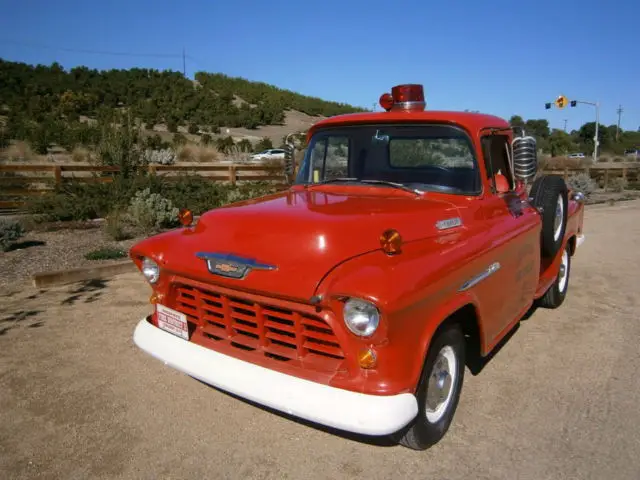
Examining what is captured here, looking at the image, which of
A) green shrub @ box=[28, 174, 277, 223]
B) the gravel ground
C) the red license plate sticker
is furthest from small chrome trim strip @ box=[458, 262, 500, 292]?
green shrub @ box=[28, 174, 277, 223]

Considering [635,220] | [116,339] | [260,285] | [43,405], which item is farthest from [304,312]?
[635,220]

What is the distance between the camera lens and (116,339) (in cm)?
Answer: 439

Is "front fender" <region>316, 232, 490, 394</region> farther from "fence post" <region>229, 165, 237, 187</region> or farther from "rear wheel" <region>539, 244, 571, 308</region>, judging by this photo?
"fence post" <region>229, 165, 237, 187</region>

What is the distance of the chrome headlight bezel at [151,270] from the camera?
3.14 meters

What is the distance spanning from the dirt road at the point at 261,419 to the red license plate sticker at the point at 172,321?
575 millimetres

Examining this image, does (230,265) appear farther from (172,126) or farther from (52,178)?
(172,126)

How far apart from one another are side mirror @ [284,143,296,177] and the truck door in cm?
163

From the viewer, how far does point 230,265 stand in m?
2.71

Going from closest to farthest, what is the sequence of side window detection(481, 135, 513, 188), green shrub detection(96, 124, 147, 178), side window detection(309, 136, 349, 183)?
1. side window detection(481, 135, 513, 188)
2. side window detection(309, 136, 349, 183)
3. green shrub detection(96, 124, 147, 178)

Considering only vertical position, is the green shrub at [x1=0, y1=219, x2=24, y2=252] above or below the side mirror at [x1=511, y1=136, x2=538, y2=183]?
below

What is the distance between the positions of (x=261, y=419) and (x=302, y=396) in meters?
0.92

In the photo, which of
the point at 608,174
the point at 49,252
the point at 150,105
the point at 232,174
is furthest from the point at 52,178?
the point at 150,105

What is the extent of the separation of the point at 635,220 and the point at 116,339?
39.5 ft

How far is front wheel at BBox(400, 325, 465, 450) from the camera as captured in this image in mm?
2666
